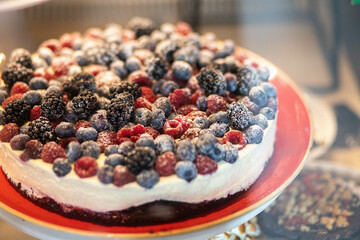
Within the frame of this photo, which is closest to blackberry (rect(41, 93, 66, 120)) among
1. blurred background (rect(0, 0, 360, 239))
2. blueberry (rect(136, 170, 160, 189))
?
blueberry (rect(136, 170, 160, 189))

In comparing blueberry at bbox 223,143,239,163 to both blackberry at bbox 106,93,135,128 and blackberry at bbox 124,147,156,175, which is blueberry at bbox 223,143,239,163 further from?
blackberry at bbox 106,93,135,128

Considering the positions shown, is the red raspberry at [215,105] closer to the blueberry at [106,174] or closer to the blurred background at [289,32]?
the blueberry at [106,174]

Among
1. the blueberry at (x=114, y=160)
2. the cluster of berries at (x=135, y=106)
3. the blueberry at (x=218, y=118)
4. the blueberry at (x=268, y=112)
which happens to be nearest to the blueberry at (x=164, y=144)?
the cluster of berries at (x=135, y=106)

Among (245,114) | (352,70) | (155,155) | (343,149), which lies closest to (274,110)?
(245,114)

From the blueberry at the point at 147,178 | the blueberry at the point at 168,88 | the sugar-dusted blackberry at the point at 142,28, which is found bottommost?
the blueberry at the point at 147,178

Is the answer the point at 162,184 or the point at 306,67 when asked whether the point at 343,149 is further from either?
the point at 162,184
